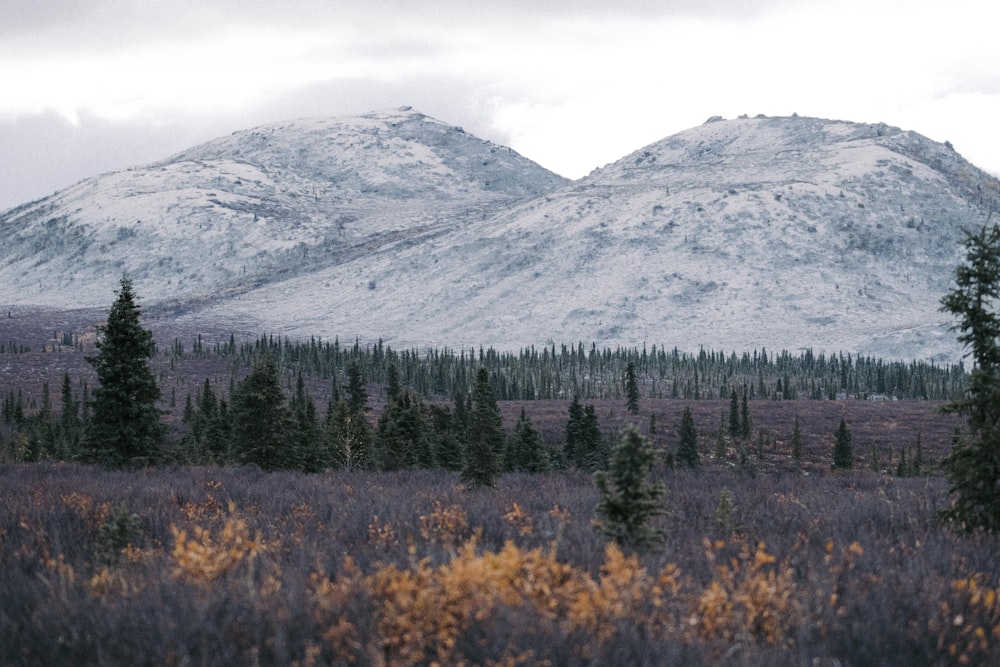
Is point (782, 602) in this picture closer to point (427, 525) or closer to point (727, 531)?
point (727, 531)

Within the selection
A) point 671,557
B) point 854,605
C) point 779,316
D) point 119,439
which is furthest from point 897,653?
point 779,316

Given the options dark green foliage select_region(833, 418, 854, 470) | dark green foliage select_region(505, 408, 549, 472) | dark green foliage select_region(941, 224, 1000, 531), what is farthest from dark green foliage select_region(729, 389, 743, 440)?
dark green foliage select_region(941, 224, 1000, 531)

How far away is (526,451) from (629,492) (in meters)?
24.5

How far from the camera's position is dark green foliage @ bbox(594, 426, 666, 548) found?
8523mm

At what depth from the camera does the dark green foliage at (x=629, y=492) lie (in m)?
8.52

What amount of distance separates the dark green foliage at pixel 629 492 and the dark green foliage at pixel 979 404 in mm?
4255

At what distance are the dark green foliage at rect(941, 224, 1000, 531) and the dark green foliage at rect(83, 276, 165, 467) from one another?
65.4ft

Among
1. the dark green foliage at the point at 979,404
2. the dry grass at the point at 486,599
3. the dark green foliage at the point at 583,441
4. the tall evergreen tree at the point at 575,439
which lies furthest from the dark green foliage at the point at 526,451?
the dry grass at the point at 486,599

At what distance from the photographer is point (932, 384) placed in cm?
14125

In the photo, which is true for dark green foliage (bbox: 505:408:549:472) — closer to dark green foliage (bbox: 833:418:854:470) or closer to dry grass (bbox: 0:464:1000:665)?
dry grass (bbox: 0:464:1000:665)

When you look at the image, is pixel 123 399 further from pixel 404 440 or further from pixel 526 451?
pixel 526 451

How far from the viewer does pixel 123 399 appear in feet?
75.8

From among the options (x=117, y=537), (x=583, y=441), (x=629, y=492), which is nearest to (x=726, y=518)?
(x=629, y=492)

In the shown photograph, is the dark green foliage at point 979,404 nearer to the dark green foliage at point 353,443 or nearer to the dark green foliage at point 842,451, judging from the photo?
the dark green foliage at point 353,443
